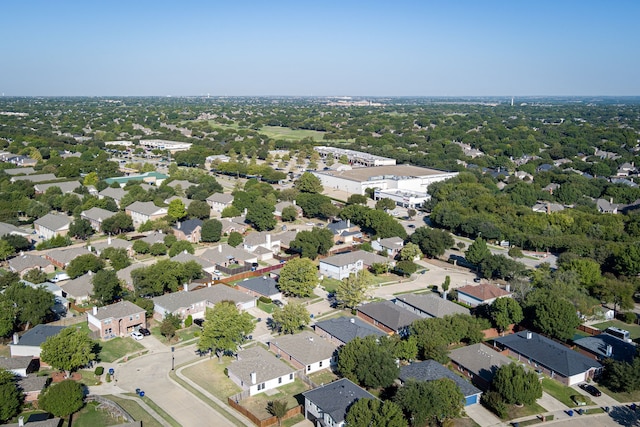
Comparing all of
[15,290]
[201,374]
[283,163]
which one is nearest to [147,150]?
[283,163]

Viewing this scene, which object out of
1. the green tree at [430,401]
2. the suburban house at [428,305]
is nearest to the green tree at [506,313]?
the suburban house at [428,305]

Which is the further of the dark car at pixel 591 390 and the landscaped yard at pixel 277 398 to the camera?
the dark car at pixel 591 390

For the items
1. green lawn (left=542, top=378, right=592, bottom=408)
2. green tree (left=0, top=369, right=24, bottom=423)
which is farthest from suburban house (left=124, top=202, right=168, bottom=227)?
green lawn (left=542, top=378, right=592, bottom=408)

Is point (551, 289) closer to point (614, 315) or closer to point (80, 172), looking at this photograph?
point (614, 315)

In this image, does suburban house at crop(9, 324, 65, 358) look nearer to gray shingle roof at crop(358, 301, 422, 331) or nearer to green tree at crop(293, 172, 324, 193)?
gray shingle roof at crop(358, 301, 422, 331)

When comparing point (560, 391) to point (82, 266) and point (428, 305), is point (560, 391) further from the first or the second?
point (82, 266)

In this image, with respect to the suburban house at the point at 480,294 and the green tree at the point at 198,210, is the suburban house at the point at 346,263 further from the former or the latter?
the green tree at the point at 198,210
